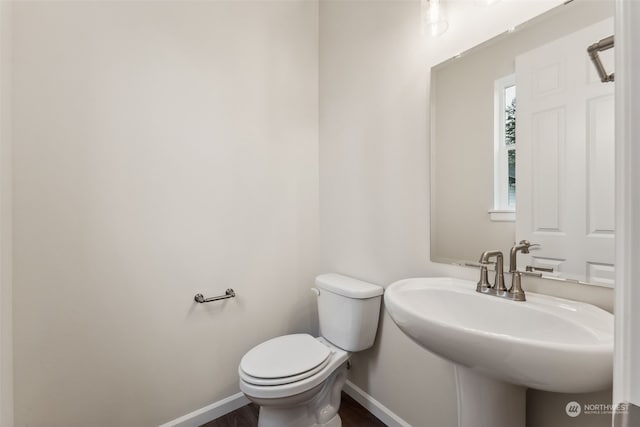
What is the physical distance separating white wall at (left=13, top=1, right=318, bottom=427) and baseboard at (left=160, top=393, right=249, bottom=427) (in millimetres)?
40

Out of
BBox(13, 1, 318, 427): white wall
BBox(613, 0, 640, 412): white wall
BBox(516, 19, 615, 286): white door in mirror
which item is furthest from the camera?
BBox(13, 1, 318, 427): white wall

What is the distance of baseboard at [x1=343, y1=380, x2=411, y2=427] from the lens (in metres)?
1.41

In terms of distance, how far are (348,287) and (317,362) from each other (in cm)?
38

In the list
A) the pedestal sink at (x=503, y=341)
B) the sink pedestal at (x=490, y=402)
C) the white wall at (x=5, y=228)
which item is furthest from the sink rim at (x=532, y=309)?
the white wall at (x=5, y=228)

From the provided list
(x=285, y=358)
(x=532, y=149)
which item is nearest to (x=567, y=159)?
(x=532, y=149)

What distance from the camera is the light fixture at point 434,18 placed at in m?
1.18

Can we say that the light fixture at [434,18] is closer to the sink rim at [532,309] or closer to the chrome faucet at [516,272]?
the chrome faucet at [516,272]

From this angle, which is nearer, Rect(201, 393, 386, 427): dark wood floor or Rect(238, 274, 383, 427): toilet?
Rect(238, 274, 383, 427): toilet

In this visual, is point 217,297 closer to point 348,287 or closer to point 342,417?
point 348,287

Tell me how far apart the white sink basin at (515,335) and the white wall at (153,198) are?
963mm

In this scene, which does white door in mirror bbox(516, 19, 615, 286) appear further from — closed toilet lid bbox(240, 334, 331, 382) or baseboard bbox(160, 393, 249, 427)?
baseboard bbox(160, 393, 249, 427)

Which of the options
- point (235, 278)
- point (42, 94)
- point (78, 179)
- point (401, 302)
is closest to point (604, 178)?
point (401, 302)

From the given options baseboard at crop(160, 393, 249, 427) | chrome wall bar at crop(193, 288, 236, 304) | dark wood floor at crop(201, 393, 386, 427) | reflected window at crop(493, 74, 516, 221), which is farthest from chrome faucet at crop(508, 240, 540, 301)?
baseboard at crop(160, 393, 249, 427)

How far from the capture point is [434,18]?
119cm
